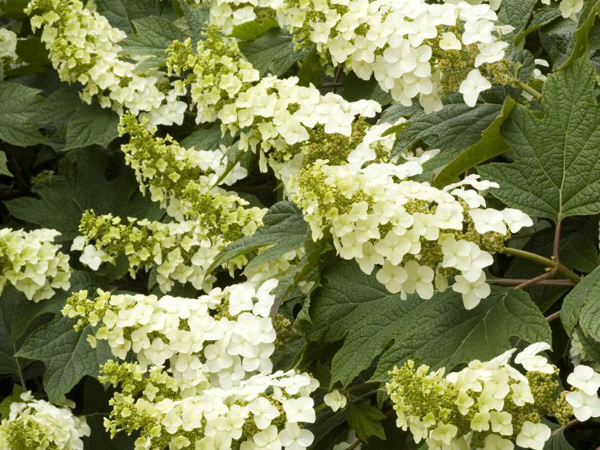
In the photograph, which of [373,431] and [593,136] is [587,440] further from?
[593,136]

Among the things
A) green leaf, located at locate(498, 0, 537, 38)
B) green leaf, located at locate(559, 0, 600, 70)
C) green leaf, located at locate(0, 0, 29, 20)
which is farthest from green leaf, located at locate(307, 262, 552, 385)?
green leaf, located at locate(0, 0, 29, 20)

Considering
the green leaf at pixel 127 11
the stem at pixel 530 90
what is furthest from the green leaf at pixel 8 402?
the stem at pixel 530 90

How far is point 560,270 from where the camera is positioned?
7.23 feet

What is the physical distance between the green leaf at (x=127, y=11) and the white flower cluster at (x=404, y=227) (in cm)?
201

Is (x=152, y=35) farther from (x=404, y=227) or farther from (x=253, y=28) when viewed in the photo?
(x=404, y=227)

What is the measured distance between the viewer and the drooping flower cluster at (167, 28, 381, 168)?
2.35 meters

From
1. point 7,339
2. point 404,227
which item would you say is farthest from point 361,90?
point 7,339

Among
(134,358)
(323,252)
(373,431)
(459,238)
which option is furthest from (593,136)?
(134,358)

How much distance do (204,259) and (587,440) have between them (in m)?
1.14

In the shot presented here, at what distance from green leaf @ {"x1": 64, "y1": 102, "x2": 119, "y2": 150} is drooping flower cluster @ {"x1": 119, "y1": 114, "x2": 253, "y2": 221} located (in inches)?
16.2

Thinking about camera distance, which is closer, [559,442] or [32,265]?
[559,442]

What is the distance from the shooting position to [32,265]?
310 centimetres

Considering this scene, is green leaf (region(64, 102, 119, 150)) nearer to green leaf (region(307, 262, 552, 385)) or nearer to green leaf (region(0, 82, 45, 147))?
green leaf (region(0, 82, 45, 147))

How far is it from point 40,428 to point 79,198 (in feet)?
3.13
